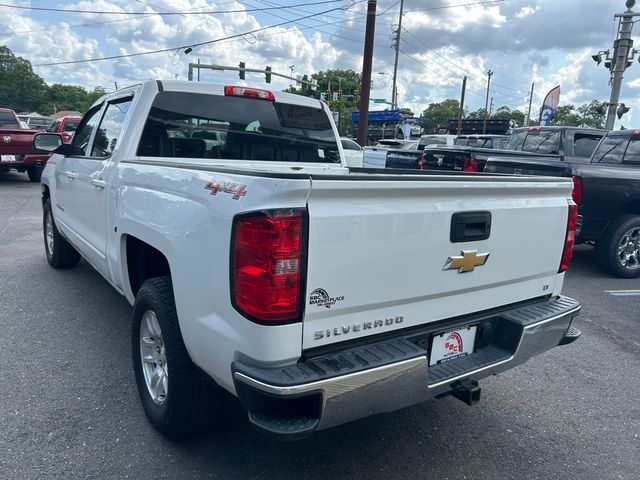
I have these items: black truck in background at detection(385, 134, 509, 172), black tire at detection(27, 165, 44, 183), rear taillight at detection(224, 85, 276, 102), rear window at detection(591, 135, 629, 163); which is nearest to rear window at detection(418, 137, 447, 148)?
black truck in background at detection(385, 134, 509, 172)

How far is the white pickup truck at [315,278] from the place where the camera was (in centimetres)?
204

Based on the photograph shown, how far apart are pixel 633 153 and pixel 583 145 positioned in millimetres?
1244

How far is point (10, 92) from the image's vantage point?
267 ft

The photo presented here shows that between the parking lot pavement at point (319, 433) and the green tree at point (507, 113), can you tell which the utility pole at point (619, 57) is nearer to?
the parking lot pavement at point (319, 433)

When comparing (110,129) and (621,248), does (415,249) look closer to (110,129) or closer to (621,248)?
(110,129)

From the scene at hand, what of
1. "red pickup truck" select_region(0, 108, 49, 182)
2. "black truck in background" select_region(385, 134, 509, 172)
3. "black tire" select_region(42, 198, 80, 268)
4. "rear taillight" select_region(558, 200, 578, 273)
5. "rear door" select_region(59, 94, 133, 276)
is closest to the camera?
"rear taillight" select_region(558, 200, 578, 273)

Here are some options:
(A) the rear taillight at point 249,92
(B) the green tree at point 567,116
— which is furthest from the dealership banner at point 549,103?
(B) the green tree at point 567,116

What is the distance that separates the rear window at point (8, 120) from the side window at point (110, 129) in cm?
1374

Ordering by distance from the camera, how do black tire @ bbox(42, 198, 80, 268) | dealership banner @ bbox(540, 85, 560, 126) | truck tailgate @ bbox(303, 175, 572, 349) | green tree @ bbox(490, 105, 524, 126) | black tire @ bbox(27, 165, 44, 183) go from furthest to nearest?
green tree @ bbox(490, 105, 524, 126) → dealership banner @ bbox(540, 85, 560, 126) → black tire @ bbox(27, 165, 44, 183) → black tire @ bbox(42, 198, 80, 268) → truck tailgate @ bbox(303, 175, 572, 349)

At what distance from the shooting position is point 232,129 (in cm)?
399

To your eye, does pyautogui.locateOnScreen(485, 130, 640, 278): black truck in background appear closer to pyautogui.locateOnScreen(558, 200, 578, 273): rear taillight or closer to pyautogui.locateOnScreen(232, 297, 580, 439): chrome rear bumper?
pyautogui.locateOnScreen(558, 200, 578, 273): rear taillight

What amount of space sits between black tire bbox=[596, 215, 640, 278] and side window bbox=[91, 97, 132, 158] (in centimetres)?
631

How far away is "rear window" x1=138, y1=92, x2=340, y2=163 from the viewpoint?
3.74 meters

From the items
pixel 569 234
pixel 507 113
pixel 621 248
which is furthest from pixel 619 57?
pixel 507 113
